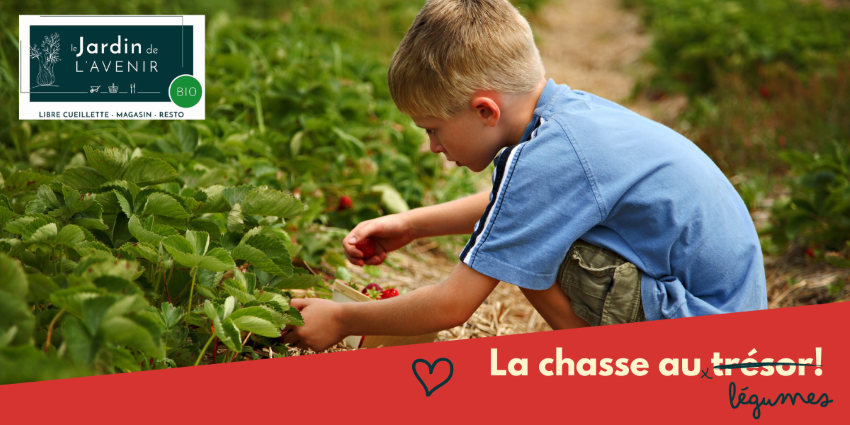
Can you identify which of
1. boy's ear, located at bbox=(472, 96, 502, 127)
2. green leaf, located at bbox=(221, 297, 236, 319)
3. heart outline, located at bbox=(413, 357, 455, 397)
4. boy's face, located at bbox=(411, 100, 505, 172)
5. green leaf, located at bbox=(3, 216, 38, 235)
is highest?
boy's ear, located at bbox=(472, 96, 502, 127)

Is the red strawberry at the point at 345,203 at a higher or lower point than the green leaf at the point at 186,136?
lower

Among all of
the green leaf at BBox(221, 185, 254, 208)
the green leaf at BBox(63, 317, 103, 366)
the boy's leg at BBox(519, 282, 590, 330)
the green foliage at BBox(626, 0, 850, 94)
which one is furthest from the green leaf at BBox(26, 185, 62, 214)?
the green foliage at BBox(626, 0, 850, 94)

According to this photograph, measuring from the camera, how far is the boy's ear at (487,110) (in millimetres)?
1505

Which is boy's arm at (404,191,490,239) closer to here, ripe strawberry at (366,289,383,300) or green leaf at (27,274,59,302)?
ripe strawberry at (366,289,383,300)

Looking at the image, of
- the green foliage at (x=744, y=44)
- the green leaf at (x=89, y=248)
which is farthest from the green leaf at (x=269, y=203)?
the green foliage at (x=744, y=44)

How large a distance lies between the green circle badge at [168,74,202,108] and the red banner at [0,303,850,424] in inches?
47.6

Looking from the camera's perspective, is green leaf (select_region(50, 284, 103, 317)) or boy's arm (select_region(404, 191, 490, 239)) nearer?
green leaf (select_region(50, 284, 103, 317))

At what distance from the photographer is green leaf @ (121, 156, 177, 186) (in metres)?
1.42

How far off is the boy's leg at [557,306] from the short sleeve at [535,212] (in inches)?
7.2

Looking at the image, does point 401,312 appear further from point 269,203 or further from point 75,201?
point 75,201

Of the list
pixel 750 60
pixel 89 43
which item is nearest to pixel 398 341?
pixel 89 43

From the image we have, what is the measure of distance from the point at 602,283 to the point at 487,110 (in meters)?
0.49

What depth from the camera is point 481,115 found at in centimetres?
155

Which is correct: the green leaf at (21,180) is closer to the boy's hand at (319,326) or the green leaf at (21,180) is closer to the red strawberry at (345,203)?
the boy's hand at (319,326)
